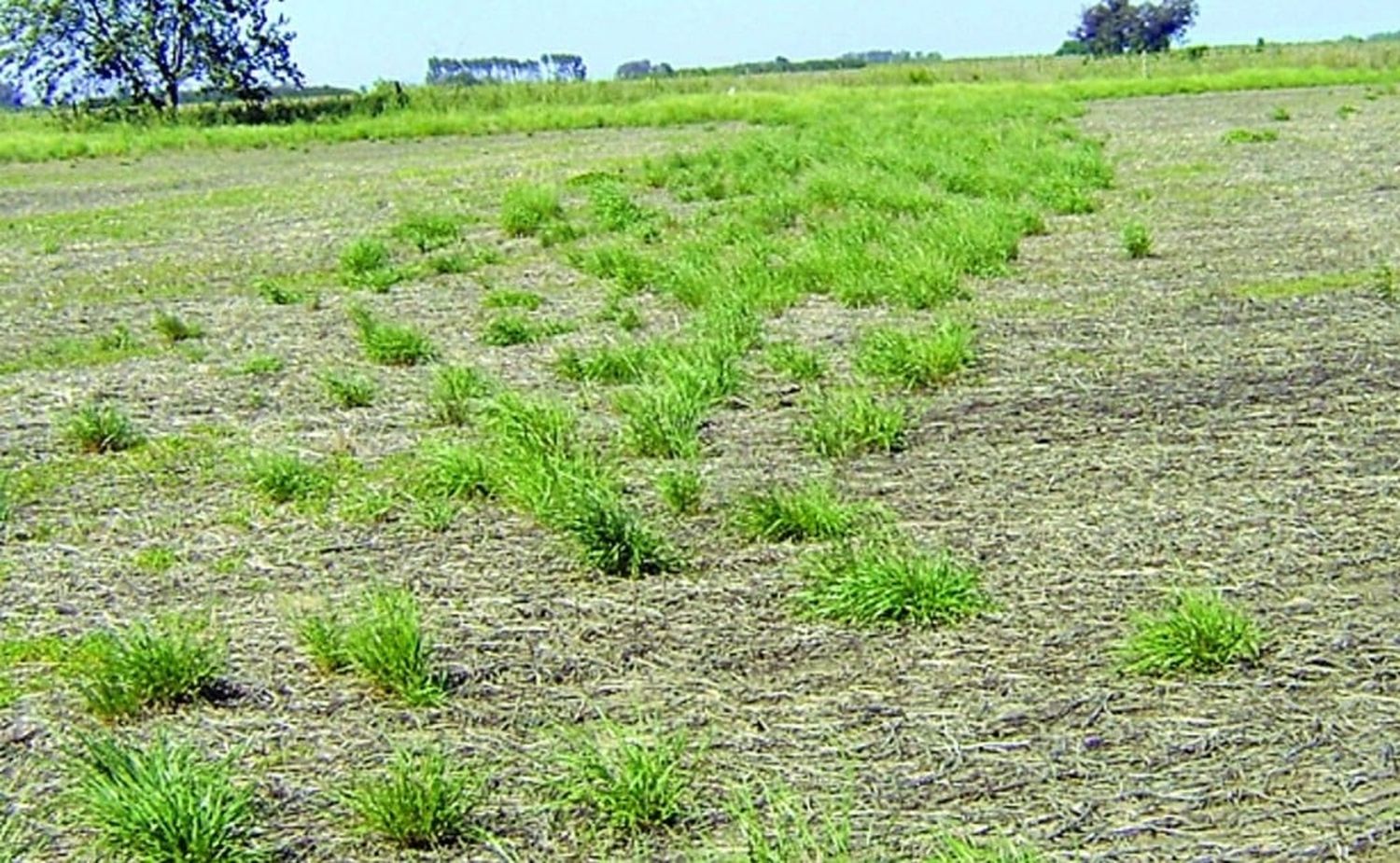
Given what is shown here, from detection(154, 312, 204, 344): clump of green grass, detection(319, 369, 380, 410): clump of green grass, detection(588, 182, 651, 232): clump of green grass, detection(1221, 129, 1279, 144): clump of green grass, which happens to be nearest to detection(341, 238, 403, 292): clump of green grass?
detection(154, 312, 204, 344): clump of green grass

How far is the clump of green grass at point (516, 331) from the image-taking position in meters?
8.07

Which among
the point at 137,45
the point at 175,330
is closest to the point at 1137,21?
the point at 137,45

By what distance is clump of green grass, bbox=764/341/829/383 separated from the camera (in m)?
6.72

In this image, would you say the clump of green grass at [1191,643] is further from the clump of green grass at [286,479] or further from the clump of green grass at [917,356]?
the clump of green grass at [286,479]

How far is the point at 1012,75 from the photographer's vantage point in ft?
150

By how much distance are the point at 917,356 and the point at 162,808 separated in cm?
459

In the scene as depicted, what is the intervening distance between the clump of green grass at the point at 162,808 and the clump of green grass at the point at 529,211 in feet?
33.9

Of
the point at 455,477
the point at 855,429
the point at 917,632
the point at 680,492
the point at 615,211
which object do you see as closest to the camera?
the point at 917,632

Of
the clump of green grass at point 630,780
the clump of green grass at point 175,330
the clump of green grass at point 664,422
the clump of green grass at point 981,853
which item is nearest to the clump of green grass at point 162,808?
the clump of green grass at point 630,780

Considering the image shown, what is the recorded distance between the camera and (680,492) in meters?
4.89

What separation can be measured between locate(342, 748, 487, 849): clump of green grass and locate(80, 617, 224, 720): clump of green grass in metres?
0.78

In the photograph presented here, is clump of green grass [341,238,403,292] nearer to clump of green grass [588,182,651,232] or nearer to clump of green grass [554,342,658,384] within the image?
clump of green grass [588,182,651,232]

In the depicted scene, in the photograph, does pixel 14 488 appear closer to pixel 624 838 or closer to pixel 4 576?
pixel 4 576

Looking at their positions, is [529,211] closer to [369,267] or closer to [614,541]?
[369,267]
